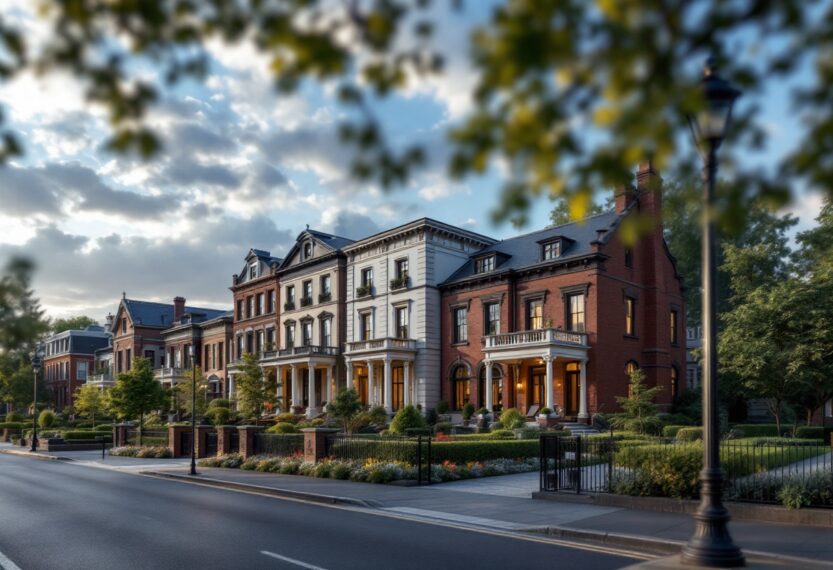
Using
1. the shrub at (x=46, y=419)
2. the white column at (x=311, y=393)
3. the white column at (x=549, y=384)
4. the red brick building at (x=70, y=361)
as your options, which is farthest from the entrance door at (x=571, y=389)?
the red brick building at (x=70, y=361)

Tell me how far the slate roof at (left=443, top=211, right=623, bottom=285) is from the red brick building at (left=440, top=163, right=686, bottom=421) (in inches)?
3.4

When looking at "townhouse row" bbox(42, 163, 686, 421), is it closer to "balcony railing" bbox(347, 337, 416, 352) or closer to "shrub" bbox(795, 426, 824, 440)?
"balcony railing" bbox(347, 337, 416, 352)

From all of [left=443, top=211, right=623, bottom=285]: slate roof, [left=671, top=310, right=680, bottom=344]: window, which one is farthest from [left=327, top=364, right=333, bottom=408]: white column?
[left=671, top=310, right=680, bottom=344]: window

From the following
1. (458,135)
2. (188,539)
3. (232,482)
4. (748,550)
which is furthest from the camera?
(232,482)

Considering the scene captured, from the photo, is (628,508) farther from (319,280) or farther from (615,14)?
(319,280)

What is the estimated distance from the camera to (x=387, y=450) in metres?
21.7

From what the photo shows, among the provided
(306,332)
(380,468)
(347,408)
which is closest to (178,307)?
(306,332)

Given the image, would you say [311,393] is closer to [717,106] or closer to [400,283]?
[400,283]

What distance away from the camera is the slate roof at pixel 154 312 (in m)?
75.8

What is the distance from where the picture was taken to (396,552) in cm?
1052

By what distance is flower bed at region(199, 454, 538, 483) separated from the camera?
20.2 m

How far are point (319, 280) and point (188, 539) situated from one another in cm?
4031

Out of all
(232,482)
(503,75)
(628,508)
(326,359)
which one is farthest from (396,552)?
(326,359)

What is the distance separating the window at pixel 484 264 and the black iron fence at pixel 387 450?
807 inches
